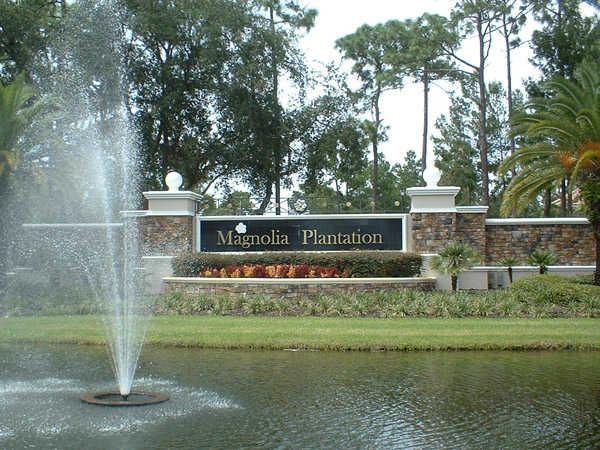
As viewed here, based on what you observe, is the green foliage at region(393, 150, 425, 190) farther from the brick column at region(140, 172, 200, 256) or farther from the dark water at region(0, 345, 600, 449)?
the dark water at region(0, 345, 600, 449)

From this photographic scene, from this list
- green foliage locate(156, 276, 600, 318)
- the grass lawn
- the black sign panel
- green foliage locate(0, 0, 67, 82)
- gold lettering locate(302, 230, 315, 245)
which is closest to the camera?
the grass lawn

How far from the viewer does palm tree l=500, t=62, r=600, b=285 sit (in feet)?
71.8

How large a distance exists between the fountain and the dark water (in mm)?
10287

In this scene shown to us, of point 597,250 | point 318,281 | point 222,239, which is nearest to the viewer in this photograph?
point 318,281

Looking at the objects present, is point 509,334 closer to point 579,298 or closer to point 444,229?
point 579,298

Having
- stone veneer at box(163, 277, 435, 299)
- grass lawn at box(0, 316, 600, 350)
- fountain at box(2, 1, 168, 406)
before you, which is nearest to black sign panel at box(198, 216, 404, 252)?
fountain at box(2, 1, 168, 406)

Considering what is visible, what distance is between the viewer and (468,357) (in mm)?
13281

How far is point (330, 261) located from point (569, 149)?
7.86 m

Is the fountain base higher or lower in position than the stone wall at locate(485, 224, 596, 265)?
lower

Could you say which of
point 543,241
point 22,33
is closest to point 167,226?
point 543,241

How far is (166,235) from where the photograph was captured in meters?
25.2

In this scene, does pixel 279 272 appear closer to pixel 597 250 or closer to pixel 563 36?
pixel 597 250

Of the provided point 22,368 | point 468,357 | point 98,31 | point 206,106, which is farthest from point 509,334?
point 206,106

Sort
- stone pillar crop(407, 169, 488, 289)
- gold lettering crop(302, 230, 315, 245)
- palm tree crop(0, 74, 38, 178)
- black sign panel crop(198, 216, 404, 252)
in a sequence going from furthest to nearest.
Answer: gold lettering crop(302, 230, 315, 245), black sign panel crop(198, 216, 404, 252), palm tree crop(0, 74, 38, 178), stone pillar crop(407, 169, 488, 289)
